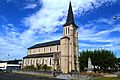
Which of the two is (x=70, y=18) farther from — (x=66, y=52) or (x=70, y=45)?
(x=66, y=52)

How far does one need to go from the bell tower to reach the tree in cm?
592

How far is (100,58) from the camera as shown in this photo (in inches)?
2886

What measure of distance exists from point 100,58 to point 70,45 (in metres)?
14.8

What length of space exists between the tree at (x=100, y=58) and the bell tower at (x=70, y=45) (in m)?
5.92

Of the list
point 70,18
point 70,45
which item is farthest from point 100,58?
point 70,18

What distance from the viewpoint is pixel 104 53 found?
247 ft

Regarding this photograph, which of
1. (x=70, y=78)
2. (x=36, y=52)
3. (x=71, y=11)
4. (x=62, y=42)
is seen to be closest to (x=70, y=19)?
(x=71, y=11)

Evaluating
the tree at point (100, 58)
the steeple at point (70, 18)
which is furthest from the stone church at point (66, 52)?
the tree at point (100, 58)

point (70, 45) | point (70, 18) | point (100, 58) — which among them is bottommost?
point (100, 58)

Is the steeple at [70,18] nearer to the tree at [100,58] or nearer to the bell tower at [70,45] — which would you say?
the bell tower at [70,45]

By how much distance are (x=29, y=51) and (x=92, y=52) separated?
4042cm

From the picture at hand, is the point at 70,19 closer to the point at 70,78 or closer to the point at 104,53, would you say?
the point at 104,53

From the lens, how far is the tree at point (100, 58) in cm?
7256

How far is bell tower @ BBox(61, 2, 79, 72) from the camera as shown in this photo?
229 feet
